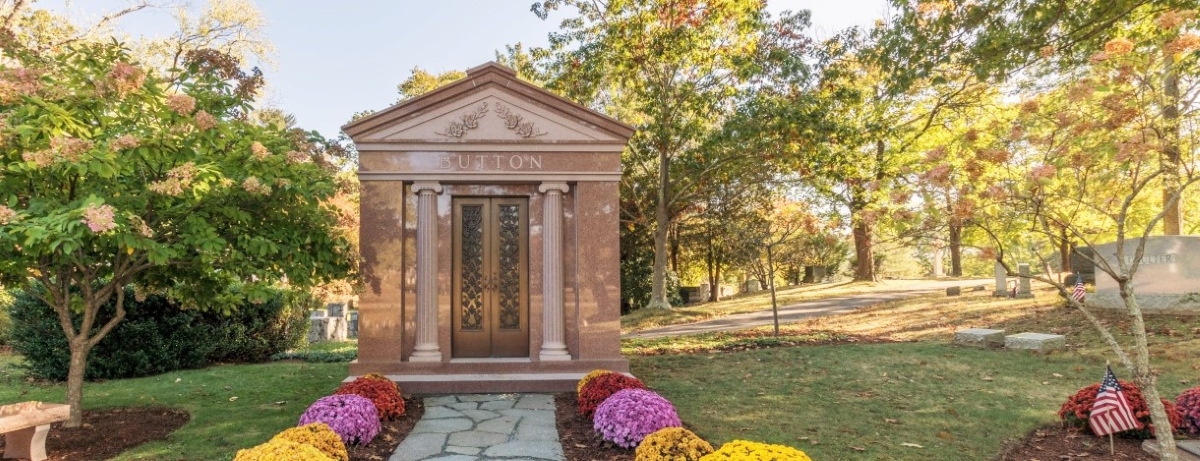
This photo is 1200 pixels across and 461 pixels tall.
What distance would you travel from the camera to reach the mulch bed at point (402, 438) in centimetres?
531

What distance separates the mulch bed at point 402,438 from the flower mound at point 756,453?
1.41 m

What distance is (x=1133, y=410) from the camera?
221 inches

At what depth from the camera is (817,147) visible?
610 inches

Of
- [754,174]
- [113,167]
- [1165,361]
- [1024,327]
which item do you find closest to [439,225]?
[113,167]

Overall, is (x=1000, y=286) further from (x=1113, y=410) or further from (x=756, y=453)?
(x=756, y=453)

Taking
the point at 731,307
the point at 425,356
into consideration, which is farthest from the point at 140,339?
the point at 731,307

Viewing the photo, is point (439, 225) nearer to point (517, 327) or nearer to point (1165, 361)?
point (517, 327)

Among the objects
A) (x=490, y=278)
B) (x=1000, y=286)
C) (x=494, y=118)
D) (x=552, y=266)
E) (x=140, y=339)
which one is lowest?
(x=140, y=339)

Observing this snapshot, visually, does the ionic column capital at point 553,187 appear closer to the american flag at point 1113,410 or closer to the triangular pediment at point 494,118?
the triangular pediment at point 494,118

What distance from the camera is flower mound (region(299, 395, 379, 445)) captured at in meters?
5.43

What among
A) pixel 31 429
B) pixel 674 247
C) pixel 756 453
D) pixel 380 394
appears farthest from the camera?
pixel 674 247

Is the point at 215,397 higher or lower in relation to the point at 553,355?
lower

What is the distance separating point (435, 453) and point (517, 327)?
334cm

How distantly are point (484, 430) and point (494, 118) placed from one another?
4109 mm
